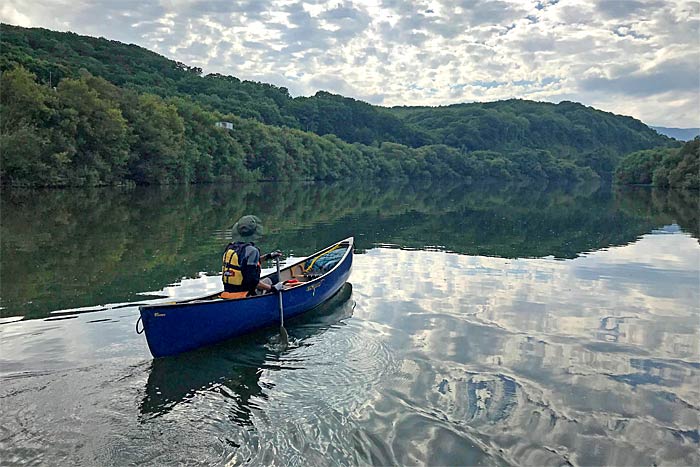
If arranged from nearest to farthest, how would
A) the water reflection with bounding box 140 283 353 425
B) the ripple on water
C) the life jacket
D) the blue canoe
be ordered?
the ripple on water
the water reflection with bounding box 140 283 353 425
the blue canoe
the life jacket

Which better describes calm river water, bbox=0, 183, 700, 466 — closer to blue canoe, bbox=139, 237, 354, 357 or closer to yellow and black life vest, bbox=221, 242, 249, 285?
blue canoe, bbox=139, 237, 354, 357

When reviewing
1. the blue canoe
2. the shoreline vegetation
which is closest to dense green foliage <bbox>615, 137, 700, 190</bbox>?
the shoreline vegetation

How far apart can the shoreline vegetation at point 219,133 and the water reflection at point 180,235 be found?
304 inches

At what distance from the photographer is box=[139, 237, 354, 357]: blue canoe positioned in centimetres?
760

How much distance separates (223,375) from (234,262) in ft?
6.29

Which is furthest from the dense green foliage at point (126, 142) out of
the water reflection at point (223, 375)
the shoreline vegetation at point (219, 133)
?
the water reflection at point (223, 375)

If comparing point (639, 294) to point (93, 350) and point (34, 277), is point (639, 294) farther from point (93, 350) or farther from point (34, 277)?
point (34, 277)

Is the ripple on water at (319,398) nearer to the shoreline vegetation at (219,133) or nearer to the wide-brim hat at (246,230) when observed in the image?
the wide-brim hat at (246,230)

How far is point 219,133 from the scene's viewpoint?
7038 centimetres

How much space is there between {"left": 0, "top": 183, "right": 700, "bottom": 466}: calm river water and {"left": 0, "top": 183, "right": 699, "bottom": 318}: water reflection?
144 mm

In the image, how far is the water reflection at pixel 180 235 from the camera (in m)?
12.3

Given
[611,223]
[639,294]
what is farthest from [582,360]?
[611,223]

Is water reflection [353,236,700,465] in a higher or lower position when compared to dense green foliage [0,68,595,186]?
lower

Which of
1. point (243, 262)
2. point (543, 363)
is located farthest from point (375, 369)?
point (243, 262)
